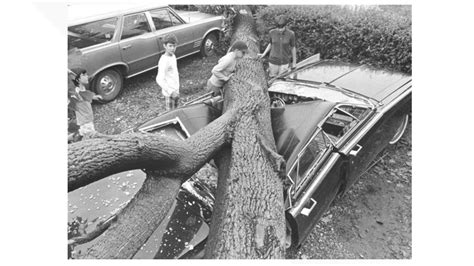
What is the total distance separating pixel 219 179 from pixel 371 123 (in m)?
1.96

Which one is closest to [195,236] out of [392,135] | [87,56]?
[392,135]

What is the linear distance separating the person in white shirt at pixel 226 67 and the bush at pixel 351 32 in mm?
2333

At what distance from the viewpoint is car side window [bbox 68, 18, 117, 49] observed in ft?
18.2

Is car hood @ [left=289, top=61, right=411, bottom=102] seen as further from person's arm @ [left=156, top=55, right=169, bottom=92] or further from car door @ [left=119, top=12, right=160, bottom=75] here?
car door @ [left=119, top=12, right=160, bottom=75]

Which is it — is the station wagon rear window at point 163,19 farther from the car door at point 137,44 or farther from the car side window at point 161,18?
the car door at point 137,44

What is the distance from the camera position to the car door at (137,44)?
6.02m

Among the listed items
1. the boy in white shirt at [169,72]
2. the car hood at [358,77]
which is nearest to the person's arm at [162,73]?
the boy in white shirt at [169,72]

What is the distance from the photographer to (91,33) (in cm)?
570

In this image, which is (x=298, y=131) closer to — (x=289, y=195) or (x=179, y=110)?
(x=289, y=195)

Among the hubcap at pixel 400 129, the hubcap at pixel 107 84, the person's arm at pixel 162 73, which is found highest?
the person's arm at pixel 162 73

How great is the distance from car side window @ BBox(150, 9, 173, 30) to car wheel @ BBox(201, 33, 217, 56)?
3.23ft

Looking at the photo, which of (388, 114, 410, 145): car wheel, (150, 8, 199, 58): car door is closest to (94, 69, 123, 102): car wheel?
(150, 8, 199, 58): car door

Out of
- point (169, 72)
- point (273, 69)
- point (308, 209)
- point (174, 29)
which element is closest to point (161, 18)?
point (174, 29)

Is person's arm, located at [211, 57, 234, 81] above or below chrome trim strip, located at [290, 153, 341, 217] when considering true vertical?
above
